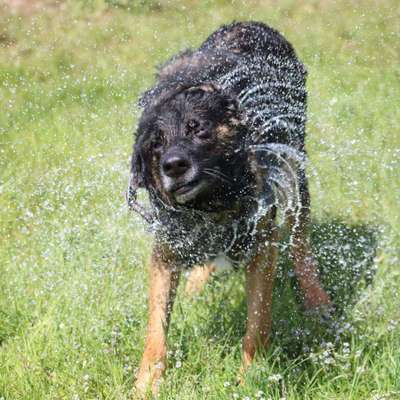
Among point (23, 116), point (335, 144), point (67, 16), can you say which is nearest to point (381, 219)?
point (335, 144)

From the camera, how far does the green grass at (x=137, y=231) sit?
10.5 feet

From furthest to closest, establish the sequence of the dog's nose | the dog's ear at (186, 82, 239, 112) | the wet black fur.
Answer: the dog's ear at (186, 82, 239, 112) < the wet black fur < the dog's nose

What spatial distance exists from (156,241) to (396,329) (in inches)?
50.5

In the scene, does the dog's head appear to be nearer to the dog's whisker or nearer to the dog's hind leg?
the dog's whisker

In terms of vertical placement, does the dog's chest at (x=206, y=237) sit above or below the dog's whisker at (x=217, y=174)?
below

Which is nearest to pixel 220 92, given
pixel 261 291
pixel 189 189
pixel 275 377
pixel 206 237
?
pixel 189 189

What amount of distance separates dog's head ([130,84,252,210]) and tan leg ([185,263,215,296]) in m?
1.18

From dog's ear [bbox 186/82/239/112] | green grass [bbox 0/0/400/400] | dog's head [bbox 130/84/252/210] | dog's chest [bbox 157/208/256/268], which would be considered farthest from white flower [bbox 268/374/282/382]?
dog's ear [bbox 186/82/239/112]

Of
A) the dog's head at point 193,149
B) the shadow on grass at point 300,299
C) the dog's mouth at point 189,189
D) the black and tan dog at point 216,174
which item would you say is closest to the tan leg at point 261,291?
the black and tan dog at point 216,174

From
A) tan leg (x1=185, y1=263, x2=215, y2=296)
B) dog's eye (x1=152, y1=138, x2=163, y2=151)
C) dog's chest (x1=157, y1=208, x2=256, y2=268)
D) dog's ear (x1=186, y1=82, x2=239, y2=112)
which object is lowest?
tan leg (x1=185, y1=263, x2=215, y2=296)

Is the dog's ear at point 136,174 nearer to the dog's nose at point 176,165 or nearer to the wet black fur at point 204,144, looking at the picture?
the wet black fur at point 204,144

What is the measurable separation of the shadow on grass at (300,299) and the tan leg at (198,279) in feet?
0.53

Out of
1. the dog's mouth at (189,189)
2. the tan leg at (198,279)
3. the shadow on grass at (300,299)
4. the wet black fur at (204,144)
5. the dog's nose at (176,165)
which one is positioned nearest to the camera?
the dog's nose at (176,165)

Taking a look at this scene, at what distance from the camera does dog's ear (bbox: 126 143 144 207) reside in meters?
3.18
